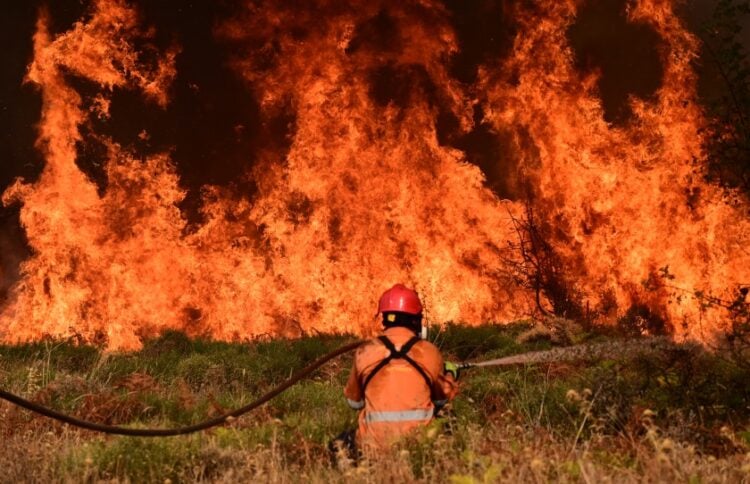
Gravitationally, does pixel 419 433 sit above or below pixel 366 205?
below

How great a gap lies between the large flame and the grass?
14.1 feet

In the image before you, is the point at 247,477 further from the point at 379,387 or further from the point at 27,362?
the point at 27,362

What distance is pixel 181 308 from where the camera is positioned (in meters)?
15.9

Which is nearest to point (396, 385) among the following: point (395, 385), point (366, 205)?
point (395, 385)

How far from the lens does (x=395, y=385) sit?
5.04m

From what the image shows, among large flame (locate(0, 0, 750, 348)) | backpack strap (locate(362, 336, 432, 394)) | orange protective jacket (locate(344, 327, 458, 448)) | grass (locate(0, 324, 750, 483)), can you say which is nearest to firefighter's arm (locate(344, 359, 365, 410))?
orange protective jacket (locate(344, 327, 458, 448))

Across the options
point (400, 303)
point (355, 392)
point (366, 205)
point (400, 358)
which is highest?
point (366, 205)

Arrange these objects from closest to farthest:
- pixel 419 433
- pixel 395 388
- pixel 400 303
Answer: pixel 419 433, pixel 395 388, pixel 400 303

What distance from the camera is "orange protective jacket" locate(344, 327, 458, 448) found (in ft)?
16.4

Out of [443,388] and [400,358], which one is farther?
[443,388]

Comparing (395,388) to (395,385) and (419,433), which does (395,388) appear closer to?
(395,385)

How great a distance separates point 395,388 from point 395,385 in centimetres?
2

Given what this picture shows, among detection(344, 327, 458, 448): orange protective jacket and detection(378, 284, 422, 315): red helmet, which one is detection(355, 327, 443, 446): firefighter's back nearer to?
detection(344, 327, 458, 448): orange protective jacket

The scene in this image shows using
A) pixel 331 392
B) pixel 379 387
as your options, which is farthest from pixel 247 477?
pixel 331 392
